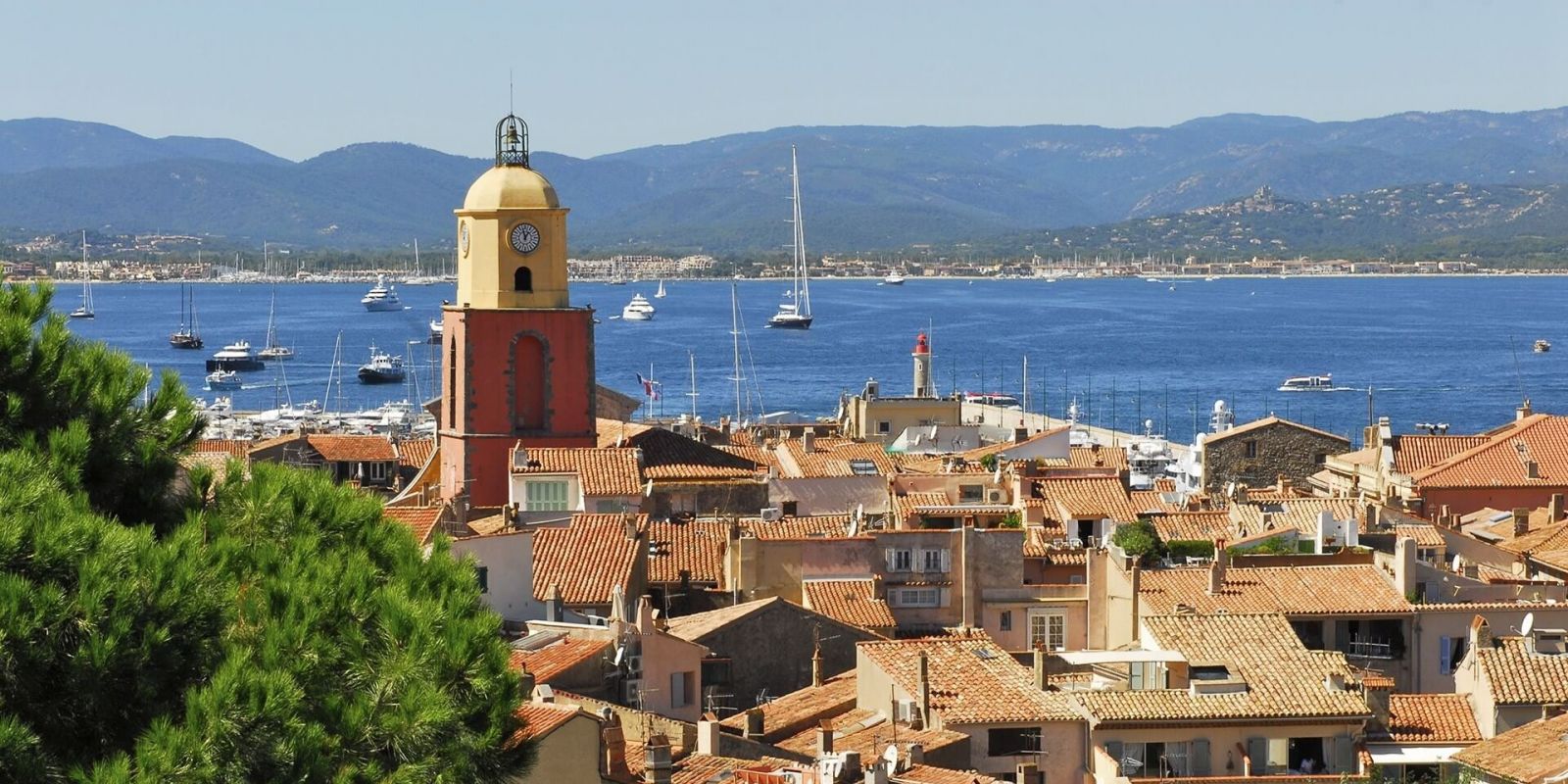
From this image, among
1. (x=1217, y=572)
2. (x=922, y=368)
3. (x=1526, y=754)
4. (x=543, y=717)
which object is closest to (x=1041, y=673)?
(x=1526, y=754)

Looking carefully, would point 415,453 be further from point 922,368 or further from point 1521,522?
point 1521,522

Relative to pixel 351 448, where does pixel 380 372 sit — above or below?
below

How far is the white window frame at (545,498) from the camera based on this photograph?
30922mm

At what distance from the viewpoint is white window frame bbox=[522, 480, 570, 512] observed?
3092 centimetres

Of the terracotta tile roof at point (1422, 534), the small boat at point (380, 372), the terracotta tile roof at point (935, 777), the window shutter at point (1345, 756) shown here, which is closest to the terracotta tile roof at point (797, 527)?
the terracotta tile roof at point (1422, 534)

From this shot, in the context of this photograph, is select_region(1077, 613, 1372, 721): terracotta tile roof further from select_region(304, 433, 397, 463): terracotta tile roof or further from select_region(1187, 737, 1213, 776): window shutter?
select_region(304, 433, 397, 463): terracotta tile roof

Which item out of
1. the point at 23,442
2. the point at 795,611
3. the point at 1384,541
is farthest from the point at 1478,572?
the point at 23,442

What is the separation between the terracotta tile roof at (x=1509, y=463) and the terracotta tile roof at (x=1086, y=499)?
9038 millimetres

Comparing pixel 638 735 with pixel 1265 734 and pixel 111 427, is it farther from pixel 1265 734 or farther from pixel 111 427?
pixel 111 427

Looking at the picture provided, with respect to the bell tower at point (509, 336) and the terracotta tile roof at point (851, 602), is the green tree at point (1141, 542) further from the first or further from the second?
the bell tower at point (509, 336)

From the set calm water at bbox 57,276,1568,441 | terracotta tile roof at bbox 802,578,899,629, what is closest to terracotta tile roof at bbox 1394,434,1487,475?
terracotta tile roof at bbox 802,578,899,629

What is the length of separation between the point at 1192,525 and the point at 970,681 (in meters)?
10.2

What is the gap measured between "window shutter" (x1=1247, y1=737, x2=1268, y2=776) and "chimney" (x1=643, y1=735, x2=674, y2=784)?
20.7ft

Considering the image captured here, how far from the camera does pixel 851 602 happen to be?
2652 centimetres
